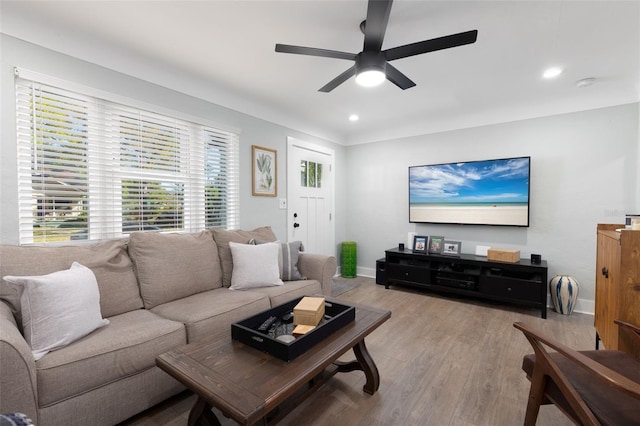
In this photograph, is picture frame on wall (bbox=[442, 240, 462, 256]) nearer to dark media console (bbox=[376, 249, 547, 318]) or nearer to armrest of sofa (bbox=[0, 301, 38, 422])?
dark media console (bbox=[376, 249, 547, 318])

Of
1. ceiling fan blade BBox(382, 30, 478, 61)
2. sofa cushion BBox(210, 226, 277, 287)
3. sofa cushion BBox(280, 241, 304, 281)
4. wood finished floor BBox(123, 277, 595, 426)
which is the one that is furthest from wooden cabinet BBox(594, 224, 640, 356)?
sofa cushion BBox(210, 226, 277, 287)

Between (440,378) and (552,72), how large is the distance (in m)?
2.83

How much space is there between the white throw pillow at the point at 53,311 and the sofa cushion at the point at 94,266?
0.72 ft

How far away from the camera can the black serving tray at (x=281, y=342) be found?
1.29m

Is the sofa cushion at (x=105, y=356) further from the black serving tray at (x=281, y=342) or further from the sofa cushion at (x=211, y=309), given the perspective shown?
the black serving tray at (x=281, y=342)

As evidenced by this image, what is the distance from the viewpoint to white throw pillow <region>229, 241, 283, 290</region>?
2494 millimetres

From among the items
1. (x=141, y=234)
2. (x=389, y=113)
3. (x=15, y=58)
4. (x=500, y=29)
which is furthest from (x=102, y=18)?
(x=389, y=113)

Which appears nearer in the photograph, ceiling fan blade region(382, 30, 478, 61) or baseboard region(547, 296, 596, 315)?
ceiling fan blade region(382, 30, 478, 61)

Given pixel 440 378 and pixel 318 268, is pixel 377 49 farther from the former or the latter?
pixel 440 378

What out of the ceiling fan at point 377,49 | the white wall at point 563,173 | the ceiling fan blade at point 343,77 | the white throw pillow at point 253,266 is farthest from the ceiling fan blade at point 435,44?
the white wall at point 563,173

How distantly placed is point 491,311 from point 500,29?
2792mm

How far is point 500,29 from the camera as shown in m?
1.96

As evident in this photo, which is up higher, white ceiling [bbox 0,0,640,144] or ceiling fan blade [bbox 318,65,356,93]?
white ceiling [bbox 0,0,640,144]

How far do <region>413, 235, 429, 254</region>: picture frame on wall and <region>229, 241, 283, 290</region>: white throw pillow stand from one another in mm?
2188
